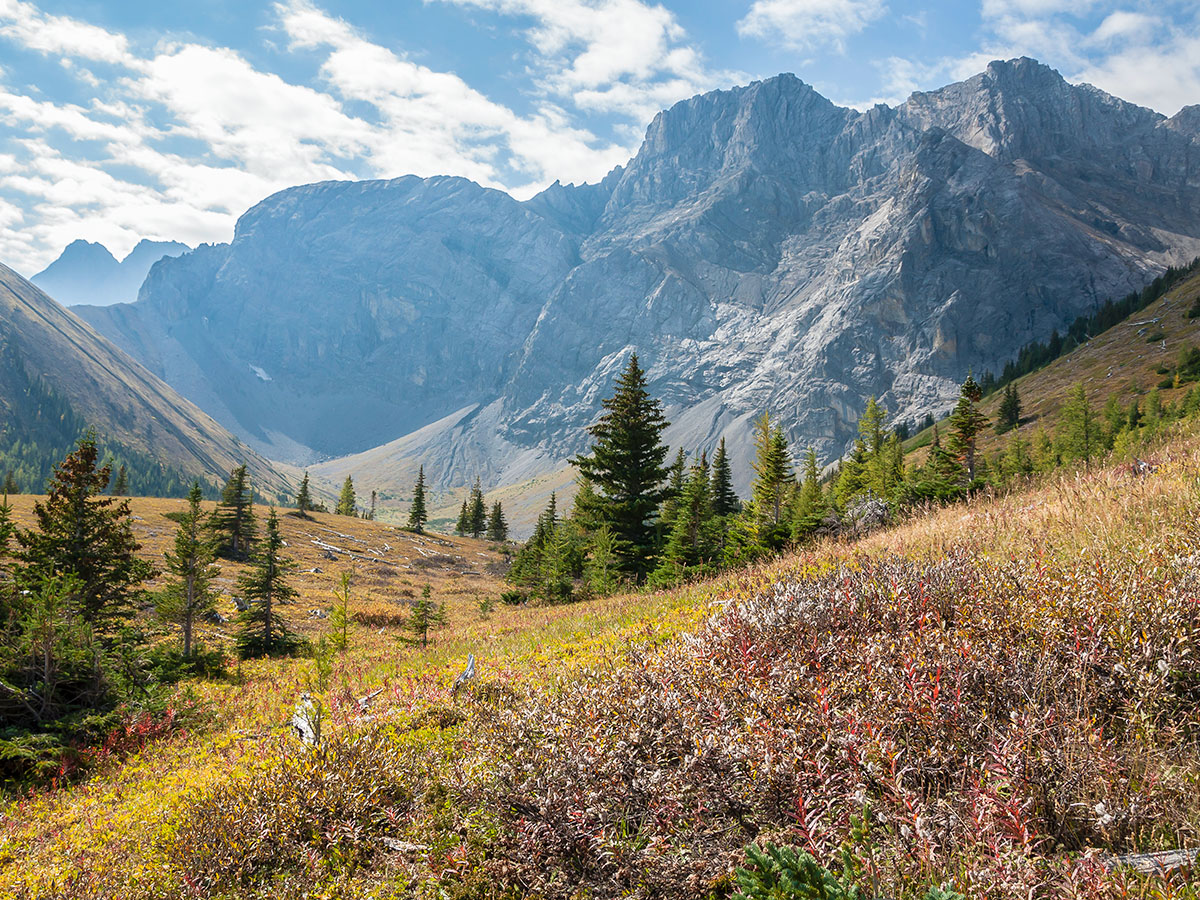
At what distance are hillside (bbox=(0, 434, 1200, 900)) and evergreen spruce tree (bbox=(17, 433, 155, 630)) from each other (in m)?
11.8

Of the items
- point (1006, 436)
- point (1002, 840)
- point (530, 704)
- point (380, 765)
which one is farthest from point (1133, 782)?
point (1006, 436)

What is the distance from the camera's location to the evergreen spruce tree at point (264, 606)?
2214 centimetres

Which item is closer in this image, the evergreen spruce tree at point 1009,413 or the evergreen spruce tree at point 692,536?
the evergreen spruce tree at point 692,536

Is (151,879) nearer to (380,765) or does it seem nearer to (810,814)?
(380,765)

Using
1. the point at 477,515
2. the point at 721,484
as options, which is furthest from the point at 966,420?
the point at 477,515

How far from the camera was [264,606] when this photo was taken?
73.7 feet

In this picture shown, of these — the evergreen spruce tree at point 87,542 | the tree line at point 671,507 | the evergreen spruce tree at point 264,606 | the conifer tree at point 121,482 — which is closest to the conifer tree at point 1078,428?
the tree line at point 671,507

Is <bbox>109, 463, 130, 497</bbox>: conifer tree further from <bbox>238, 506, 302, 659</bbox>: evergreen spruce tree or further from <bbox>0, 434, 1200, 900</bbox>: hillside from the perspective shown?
<bbox>0, 434, 1200, 900</bbox>: hillside

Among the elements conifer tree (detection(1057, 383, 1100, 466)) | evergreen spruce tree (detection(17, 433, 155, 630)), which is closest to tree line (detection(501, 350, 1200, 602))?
evergreen spruce tree (detection(17, 433, 155, 630))

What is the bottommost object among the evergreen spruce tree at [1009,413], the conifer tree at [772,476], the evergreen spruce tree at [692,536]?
the evergreen spruce tree at [692,536]

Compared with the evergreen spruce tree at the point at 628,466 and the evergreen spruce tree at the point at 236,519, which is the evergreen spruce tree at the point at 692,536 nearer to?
the evergreen spruce tree at the point at 628,466

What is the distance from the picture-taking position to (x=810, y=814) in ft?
10.2

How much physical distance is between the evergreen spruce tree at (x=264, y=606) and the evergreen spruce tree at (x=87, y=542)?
480 centimetres

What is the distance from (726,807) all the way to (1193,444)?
1386 centimetres
